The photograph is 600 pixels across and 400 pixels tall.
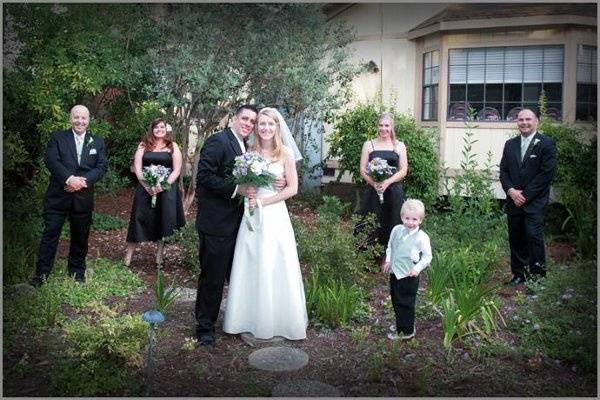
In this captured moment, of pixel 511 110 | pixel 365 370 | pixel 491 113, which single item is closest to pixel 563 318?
pixel 365 370

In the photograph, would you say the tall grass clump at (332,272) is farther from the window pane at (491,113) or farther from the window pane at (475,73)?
the window pane at (475,73)

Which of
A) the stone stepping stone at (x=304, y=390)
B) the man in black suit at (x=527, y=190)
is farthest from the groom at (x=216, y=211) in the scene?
the man in black suit at (x=527, y=190)

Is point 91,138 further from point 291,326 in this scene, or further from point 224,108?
point 224,108

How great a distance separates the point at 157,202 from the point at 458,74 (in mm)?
7469

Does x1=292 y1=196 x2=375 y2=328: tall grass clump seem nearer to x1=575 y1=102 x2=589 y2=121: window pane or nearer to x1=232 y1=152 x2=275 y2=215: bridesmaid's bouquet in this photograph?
x1=232 y1=152 x2=275 y2=215: bridesmaid's bouquet

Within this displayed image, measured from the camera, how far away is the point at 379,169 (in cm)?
741

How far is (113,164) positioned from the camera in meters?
12.3

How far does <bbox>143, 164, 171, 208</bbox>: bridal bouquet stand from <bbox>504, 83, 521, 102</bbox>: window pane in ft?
24.7

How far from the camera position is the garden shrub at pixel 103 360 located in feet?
13.6

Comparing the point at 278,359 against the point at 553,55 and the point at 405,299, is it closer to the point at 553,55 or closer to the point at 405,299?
the point at 405,299

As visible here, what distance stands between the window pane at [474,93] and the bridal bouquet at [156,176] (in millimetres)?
7329

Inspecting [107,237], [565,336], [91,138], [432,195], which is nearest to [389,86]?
[432,195]

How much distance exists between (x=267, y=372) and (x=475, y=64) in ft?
Answer: 31.6

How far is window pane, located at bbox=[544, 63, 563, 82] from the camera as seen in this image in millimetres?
11758
